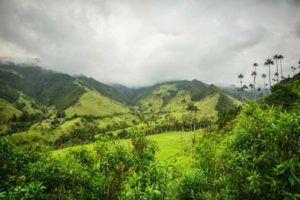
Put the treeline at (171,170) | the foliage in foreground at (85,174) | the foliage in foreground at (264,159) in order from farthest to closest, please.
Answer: the foliage in foreground at (85,174)
the treeline at (171,170)
the foliage in foreground at (264,159)

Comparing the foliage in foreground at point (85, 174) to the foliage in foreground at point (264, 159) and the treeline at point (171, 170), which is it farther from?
the foliage in foreground at point (264, 159)

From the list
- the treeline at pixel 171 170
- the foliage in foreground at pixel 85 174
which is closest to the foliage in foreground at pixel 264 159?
the treeline at pixel 171 170

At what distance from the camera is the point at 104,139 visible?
1659cm

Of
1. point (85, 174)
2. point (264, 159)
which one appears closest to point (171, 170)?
point (264, 159)

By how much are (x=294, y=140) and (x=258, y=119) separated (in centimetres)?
271

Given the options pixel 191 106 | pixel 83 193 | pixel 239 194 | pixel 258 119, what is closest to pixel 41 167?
pixel 83 193

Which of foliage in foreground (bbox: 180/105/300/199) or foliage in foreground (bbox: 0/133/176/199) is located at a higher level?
foliage in foreground (bbox: 180/105/300/199)

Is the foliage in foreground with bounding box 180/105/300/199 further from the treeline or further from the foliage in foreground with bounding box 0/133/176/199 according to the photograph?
the foliage in foreground with bounding box 0/133/176/199

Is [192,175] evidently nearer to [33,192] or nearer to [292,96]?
[33,192]

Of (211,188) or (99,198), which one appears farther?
(211,188)

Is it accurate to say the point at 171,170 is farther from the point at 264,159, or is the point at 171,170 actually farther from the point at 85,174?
the point at 85,174

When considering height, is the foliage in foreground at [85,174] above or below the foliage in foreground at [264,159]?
below

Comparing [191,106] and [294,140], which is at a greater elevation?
[191,106]

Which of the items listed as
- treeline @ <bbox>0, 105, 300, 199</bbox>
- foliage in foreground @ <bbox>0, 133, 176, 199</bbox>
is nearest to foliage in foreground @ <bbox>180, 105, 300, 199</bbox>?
treeline @ <bbox>0, 105, 300, 199</bbox>
